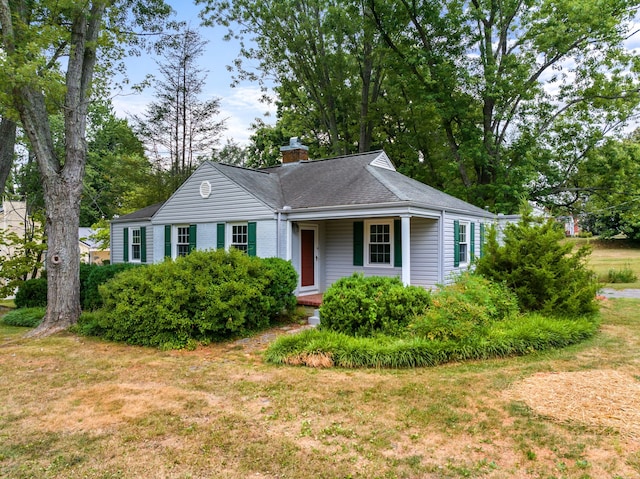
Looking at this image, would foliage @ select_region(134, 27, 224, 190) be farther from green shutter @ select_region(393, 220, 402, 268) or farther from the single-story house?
green shutter @ select_region(393, 220, 402, 268)

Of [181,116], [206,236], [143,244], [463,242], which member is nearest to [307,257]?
[206,236]

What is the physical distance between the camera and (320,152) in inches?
976

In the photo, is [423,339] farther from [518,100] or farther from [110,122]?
[110,122]

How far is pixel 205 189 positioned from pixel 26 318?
5539mm

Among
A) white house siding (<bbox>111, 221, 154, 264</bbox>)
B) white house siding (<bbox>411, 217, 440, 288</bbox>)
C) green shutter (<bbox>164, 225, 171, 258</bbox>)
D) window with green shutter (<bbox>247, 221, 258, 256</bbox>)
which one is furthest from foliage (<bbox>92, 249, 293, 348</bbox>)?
white house siding (<bbox>111, 221, 154, 264</bbox>)

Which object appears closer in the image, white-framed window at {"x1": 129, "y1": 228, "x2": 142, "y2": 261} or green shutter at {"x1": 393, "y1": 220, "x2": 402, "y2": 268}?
green shutter at {"x1": 393, "y1": 220, "x2": 402, "y2": 268}

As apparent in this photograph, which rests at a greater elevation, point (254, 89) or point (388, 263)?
point (254, 89)

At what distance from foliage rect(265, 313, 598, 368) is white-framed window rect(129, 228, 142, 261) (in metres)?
11.3

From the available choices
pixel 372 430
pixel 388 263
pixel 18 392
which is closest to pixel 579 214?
pixel 388 263

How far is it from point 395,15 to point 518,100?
6623 millimetres

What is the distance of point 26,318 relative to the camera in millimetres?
9828

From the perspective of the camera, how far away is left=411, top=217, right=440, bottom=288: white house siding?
11242 millimetres

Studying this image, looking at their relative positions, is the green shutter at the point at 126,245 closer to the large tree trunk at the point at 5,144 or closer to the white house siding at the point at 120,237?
the white house siding at the point at 120,237

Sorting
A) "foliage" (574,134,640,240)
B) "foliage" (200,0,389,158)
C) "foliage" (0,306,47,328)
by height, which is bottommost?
"foliage" (0,306,47,328)
